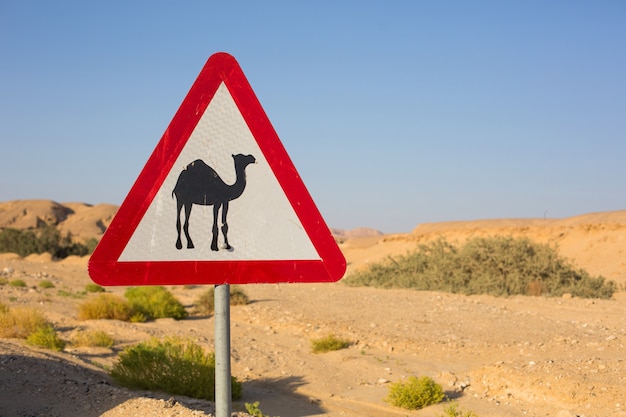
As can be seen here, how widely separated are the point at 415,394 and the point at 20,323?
278 inches

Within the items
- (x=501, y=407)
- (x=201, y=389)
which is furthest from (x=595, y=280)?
(x=201, y=389)

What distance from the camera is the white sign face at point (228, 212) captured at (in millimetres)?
2775

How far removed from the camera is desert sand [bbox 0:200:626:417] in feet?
22.9

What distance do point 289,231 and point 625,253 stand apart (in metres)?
31.8

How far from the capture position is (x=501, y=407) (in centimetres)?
795

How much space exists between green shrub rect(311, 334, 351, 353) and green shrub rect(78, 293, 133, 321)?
201 inches

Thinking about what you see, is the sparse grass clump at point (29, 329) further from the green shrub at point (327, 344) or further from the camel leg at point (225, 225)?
the camel leg at point (225, 225)

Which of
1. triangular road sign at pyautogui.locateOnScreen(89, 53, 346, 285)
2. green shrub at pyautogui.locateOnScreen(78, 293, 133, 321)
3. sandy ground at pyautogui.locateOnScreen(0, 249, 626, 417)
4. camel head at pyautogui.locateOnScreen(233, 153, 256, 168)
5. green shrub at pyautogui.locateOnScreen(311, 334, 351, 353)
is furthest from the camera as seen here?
green shrub at pyautogui.locateOnScreen(78, 293, 133, 321)

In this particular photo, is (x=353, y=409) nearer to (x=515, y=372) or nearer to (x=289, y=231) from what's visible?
(x=515, y=372)

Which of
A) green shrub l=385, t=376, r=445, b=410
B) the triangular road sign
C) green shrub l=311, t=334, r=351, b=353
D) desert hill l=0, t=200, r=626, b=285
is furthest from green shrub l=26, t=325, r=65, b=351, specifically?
desert hill l=0, t=200, r=626, b=285

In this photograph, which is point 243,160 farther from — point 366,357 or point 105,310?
point 105,310

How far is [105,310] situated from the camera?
568 inches

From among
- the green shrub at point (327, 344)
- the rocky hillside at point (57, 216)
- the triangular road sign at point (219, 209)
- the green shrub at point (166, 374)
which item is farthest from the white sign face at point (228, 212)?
the rocky hillside at point (57, 216)

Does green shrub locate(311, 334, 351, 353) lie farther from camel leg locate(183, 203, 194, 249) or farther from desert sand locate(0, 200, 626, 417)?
camel leg locate(183, 203, 194, 249)
